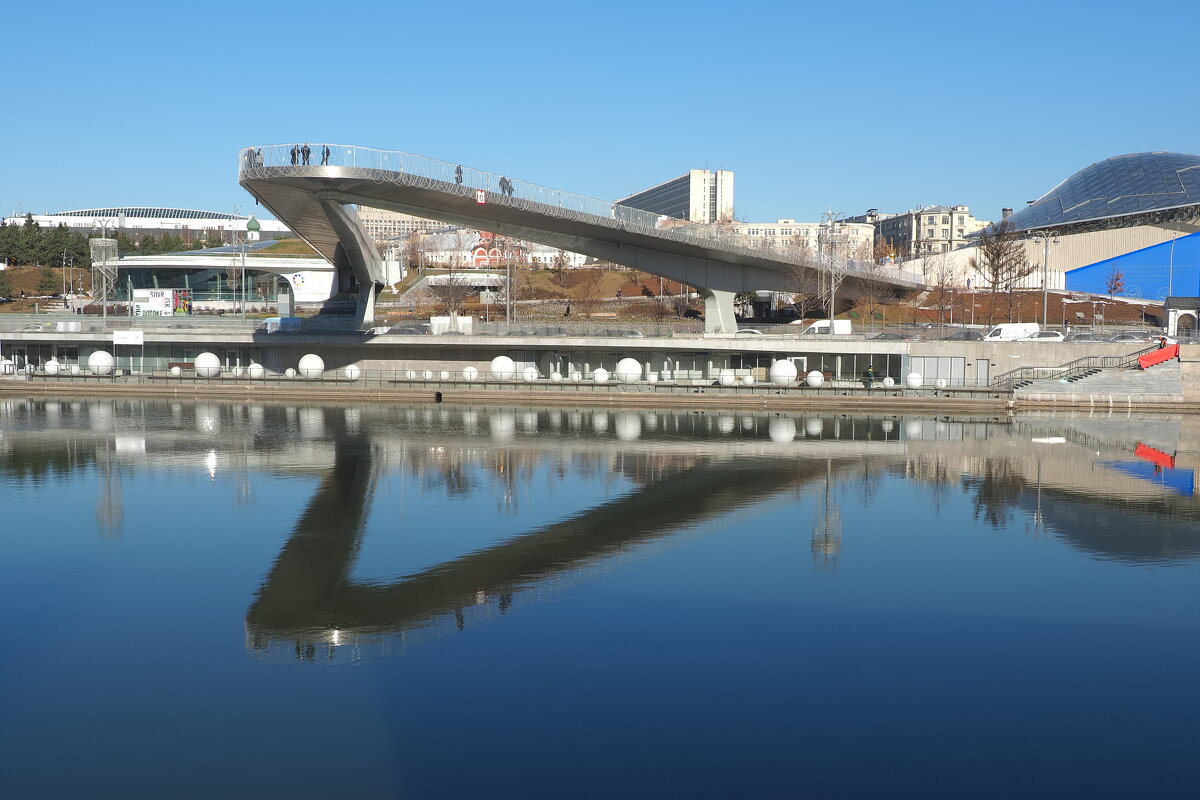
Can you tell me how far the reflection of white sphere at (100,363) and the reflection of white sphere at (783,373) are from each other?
35.3 meters

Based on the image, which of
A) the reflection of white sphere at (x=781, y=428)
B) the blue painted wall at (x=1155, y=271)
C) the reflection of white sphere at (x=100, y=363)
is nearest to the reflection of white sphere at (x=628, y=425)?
the reflection of white sphere at (x=781, y=428)

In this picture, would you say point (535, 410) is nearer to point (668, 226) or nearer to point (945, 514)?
point (668, 226)

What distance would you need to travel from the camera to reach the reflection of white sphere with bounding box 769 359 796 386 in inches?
1999

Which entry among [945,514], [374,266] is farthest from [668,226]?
[945,514]

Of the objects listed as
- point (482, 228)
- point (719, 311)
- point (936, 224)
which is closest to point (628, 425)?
point (482, 228)

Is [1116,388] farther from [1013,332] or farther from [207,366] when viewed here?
[207,366]

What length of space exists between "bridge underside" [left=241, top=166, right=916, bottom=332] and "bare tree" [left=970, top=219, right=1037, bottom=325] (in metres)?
18.3

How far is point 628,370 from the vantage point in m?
52.8

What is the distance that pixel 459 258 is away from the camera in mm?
105812

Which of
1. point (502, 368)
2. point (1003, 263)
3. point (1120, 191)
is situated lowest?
point (502, 368)

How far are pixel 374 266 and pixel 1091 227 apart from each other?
6092 cm

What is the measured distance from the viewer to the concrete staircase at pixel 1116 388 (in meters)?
48.4

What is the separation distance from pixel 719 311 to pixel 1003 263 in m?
27.9

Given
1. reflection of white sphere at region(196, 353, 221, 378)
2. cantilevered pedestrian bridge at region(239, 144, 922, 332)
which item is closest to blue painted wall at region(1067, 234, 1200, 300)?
cantilevered pedestrian bridge at region(239, 144, 922, 332)
